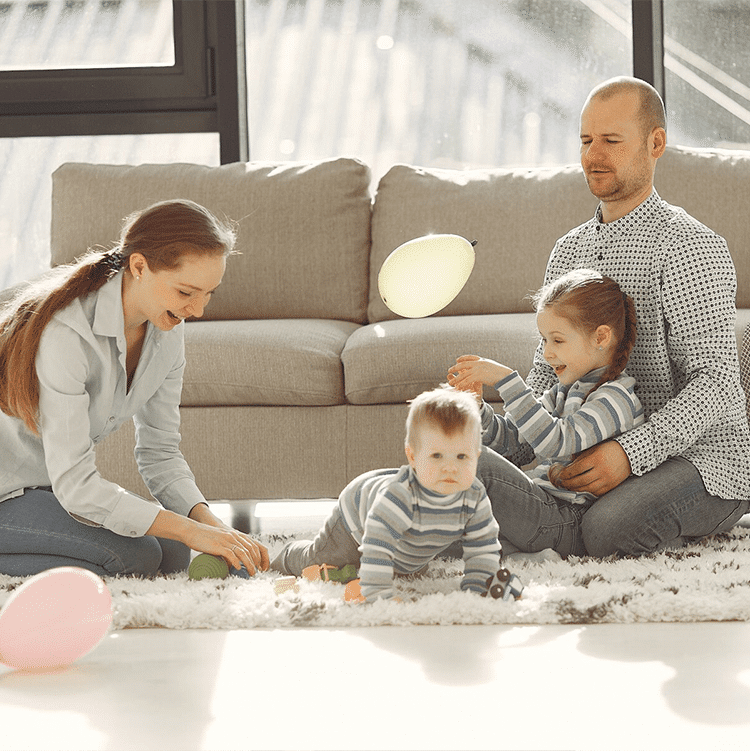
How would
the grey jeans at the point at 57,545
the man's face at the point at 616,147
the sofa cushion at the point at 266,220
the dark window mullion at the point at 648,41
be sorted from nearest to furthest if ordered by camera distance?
the grey jeans at the point at 57,545 < the man's face at the point at 616,147 < the sofa cushion at the point at 266,220 < the dark window mullion at the point at 648,41

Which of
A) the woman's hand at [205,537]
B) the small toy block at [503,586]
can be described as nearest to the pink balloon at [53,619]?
the woman's hand at [205,537]

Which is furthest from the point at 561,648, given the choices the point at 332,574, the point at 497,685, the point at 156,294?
the point at 156,294

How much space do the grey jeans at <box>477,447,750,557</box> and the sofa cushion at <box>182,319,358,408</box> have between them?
0.61 metres

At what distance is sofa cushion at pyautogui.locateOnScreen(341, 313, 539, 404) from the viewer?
7.29 ft

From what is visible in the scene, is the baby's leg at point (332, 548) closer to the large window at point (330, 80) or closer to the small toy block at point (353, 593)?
the small toy block at point (353, 593)

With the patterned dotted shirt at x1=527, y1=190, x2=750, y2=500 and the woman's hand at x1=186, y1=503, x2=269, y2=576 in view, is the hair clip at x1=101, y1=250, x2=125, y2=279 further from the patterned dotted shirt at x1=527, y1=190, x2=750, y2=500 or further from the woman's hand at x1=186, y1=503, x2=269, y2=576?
the patterned dotted shirt at x1=527, y1=190, x2=750, y2=500

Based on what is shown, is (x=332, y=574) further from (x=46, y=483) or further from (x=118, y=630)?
(x=46, y=483)

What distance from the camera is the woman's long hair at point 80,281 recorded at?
1.62m

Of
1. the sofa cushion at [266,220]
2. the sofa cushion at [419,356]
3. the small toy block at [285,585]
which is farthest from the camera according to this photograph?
the sofa cushion at [266,220]

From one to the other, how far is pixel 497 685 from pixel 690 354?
0.84 meters

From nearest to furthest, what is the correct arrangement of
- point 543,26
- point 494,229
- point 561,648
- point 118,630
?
point 561,648 → point 118,630 → point 494,229 → point 543,26

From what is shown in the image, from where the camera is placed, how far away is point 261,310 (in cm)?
279

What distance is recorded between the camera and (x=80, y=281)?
169 centimetres

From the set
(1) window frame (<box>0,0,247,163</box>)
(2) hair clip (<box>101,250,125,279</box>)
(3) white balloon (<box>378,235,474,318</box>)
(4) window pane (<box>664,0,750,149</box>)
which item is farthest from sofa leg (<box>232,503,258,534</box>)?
(4) window pane (<box>664,0,750,149</box>)
